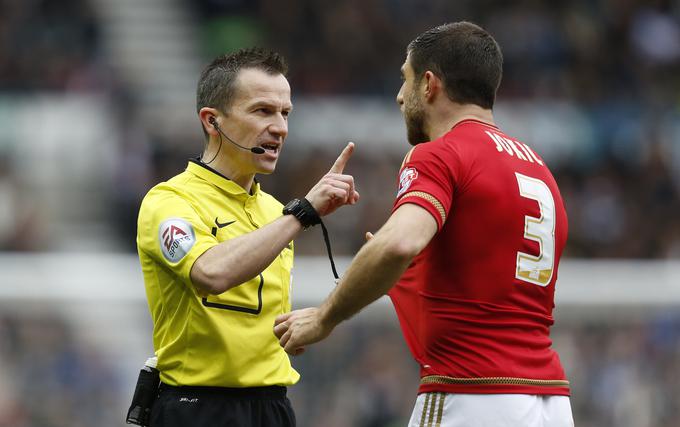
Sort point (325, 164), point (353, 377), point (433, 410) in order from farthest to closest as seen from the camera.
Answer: point (325, 164)
point (353, 377)
point (433, 410)

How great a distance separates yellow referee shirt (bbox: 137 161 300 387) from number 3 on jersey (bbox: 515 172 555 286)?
1117 millimetres

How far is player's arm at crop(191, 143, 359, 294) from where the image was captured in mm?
4762

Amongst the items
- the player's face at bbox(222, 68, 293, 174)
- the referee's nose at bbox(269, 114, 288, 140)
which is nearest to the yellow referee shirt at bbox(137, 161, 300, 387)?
the player's face at bbox(222, 68, 293, 174)

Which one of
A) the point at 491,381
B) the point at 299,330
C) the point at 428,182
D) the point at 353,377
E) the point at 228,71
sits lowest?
the point at 353,377

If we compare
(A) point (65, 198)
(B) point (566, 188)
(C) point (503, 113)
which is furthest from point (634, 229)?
(A) point (65, 198)

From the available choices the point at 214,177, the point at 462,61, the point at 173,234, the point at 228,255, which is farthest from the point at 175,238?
the point at 462,61

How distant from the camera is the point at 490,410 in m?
4.63

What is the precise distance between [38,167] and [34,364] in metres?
3.28

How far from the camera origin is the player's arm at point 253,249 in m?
4.76

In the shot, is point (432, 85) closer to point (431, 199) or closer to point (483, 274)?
point (431, 199)

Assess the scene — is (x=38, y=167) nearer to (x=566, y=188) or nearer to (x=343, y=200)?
(x=566, y=188)

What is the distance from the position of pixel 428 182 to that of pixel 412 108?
591mm

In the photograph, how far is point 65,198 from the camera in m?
13.8

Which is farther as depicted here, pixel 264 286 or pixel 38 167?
pixel 38 167
